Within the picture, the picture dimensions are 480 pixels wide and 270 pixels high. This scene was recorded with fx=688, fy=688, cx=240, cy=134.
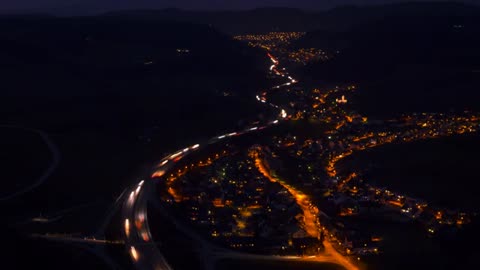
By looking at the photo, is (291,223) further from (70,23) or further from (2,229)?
(70,23)

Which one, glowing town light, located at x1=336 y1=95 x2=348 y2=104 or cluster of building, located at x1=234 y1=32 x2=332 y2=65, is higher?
glowing town light, located at x1=336 y1=95 x2=348 y2=104

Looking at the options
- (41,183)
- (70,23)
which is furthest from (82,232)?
(70,23)

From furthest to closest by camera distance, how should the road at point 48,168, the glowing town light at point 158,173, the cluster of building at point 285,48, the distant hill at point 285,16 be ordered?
the distant hill at point 285,16, the cluster of building at point 285,48, the glowing town light at point 158,173, the road at point 48,168

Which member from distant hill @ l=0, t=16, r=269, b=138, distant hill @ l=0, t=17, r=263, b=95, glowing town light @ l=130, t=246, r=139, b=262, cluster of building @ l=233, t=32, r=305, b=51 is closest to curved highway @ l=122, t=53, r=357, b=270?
glowing town light @ l=130, t=246, r=139, b=262

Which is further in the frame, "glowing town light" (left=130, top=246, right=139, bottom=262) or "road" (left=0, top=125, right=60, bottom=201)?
"road" (left=0, top=125, right=60, bottom=201)

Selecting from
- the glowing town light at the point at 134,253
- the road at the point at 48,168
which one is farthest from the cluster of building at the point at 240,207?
the road at the point at 48,168

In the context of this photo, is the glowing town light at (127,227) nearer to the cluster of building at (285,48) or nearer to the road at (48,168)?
the road at (48,168)

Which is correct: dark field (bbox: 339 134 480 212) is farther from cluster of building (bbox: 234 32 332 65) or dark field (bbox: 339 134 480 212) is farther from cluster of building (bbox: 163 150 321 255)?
cluster of building (bbox: 234 32 332 65)

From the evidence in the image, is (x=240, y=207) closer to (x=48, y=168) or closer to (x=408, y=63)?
(x=48, y=168)
